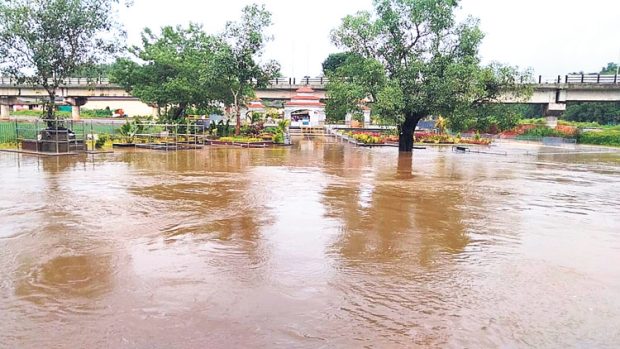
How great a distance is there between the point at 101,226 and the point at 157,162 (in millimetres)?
11767

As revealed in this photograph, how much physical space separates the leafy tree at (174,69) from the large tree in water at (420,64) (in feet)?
34.1

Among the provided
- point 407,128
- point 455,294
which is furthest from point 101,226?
point 407,128

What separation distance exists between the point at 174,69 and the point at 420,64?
1841 centimetres

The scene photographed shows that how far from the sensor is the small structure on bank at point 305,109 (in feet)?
162

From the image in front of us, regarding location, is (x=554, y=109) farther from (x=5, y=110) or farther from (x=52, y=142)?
(x=5, y=110)

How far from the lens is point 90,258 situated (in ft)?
22.9

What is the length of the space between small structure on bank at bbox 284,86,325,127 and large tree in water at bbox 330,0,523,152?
20.7 meters

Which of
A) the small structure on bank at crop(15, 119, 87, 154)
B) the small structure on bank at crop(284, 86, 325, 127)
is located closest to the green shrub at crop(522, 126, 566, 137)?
the small structure on bank at crop(284, 86, 325, 127)

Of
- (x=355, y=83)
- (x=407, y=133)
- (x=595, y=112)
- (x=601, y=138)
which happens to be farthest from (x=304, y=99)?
(x=595, y=112)

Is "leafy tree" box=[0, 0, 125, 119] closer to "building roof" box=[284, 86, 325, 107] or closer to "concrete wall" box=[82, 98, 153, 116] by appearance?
"building roof" box=[284, 86, 325, 107]

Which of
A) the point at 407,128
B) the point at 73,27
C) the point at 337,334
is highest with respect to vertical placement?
the point at 73,27

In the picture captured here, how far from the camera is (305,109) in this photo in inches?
1954

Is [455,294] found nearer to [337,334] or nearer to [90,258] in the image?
[337,334]

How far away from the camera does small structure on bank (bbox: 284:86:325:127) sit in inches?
1941
